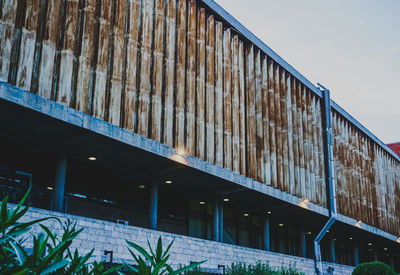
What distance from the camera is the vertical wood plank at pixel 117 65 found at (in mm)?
21047

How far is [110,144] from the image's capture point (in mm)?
21250

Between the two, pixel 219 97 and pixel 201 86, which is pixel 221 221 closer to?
pixel 219 97

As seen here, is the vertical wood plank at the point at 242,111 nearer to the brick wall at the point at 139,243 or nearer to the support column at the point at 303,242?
the brick wall at the point at 139,243

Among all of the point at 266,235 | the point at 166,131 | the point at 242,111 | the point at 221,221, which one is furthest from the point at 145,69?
the point at 266,235

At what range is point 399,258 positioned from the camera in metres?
57.0

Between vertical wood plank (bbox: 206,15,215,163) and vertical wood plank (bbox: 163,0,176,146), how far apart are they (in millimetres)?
2741

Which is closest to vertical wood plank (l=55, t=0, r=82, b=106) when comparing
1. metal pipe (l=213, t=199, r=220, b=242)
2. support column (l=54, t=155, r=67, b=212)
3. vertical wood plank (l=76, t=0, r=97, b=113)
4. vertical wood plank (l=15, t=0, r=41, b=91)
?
vertical wood plank (l=76, t=0, r=97, b=113)

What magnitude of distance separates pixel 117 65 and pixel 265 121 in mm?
12441

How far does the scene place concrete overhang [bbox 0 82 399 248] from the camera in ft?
59.0

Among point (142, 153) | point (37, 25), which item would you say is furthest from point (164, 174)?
point (37, 25)

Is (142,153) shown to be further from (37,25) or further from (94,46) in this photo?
(37,25)

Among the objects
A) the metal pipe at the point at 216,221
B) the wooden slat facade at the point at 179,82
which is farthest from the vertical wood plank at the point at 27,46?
the metal pipe at the point at 216,221

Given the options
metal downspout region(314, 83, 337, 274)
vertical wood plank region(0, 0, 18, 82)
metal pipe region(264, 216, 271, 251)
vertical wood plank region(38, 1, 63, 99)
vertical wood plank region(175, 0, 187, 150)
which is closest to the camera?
vertical wood plank region(0, 0, 18, 82)

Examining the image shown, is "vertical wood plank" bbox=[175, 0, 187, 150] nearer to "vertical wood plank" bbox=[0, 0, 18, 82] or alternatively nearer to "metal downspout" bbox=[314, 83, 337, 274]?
"vertical wood plank" bbox=[0, 0, 18, 82]
